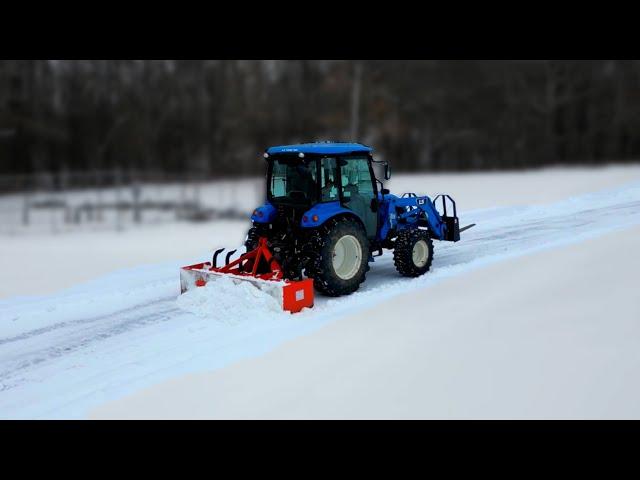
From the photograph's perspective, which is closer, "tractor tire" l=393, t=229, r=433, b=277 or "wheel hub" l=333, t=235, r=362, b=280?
"wheel hub" l=333, t=235, r=362, b=280

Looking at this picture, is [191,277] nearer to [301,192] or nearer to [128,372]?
[301,192]

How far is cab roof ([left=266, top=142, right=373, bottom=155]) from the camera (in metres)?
8.24

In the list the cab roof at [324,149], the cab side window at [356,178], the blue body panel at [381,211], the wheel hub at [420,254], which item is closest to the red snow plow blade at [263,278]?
the blue body panel at [381,211]

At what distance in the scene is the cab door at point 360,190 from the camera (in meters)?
8.59

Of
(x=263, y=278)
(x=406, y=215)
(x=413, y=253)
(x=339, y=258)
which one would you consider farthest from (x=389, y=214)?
(x=263, y=278)

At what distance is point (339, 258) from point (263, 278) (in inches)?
48.1

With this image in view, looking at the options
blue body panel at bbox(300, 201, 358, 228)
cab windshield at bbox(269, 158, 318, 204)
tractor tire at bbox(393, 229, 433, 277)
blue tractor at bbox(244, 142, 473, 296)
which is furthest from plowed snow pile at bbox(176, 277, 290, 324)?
tractor tire at bbox(393, 229, 433, 277)

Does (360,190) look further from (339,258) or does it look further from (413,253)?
(413,253)

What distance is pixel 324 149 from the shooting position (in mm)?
8289

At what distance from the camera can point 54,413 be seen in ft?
16.6

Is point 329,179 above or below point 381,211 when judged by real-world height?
above

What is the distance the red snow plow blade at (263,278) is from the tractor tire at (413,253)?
6.49ft

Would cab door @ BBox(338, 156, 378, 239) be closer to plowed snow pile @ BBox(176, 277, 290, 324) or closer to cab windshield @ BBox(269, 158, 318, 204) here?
cab windshield @ BBox(269, 158, 318, 204)

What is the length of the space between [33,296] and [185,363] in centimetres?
418
